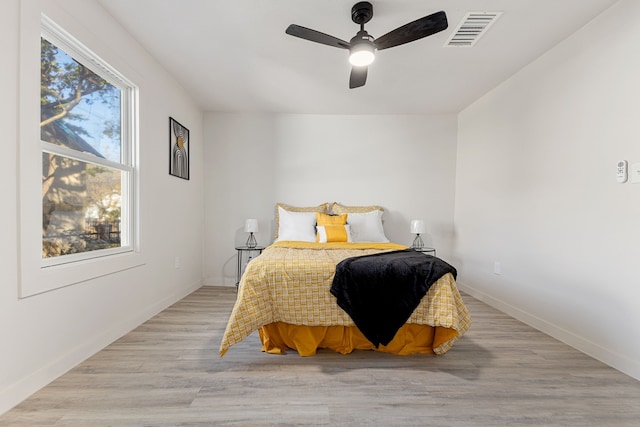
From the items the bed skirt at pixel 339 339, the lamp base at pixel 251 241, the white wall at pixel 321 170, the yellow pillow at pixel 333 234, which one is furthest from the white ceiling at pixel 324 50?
the bed skirt at pixel 339 339

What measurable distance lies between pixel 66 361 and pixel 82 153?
1314 millimetres

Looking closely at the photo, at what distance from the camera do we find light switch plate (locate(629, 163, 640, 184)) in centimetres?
181

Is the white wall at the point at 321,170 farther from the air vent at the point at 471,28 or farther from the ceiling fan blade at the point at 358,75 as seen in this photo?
the air vent at the point at 471,28

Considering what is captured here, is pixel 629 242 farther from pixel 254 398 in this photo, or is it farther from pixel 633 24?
pixel 254 398

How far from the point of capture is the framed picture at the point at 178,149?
121 inches

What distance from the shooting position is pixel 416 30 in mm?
1847

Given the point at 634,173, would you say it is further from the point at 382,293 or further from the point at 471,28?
the point at 382,293

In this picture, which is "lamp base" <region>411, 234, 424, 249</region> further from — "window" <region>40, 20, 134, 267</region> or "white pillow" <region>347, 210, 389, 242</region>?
"window" <region>40, 20, 134, 267</region>

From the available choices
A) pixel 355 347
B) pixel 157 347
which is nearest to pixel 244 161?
pixel 157 347

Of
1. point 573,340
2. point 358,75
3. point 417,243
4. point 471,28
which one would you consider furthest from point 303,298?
point 417,243

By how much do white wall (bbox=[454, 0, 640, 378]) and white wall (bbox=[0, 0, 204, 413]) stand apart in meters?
3.47

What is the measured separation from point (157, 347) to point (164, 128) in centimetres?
206

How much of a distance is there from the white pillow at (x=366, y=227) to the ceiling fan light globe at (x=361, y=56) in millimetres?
1940

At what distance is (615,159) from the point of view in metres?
1.96
